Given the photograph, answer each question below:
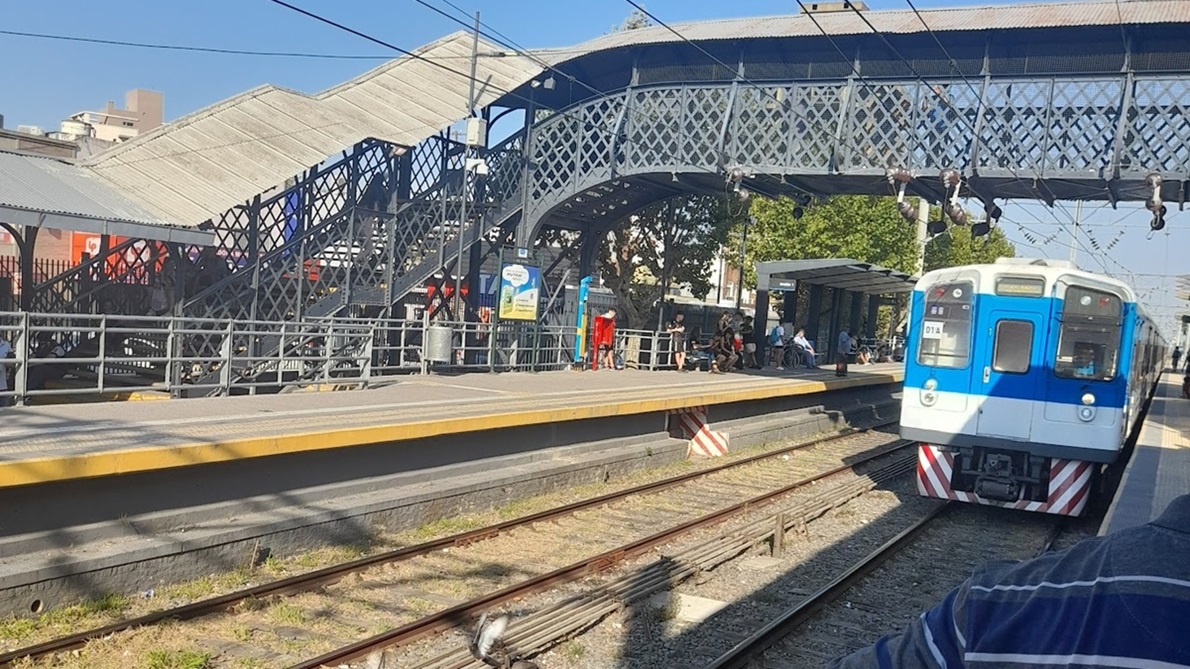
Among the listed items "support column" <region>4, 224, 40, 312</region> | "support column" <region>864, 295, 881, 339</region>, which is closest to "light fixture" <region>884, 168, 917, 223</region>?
"support column" <region>864, 295, 881, 339</region>

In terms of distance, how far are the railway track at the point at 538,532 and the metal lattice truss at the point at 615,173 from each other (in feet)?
21.0

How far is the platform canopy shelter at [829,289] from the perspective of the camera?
23381mm

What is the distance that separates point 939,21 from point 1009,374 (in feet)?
35.7

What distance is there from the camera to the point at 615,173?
2275 cm

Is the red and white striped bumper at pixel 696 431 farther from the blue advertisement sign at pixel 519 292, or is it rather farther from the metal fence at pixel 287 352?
the blue advertisement sign at pixel 519 292

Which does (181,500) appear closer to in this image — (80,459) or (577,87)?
(80,459)

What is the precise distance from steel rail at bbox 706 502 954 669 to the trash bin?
8414 millimetres

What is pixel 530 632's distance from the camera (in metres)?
6.90

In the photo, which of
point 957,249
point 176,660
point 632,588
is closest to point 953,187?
point 632,588

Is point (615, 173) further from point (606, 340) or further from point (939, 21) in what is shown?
point (939, 21)

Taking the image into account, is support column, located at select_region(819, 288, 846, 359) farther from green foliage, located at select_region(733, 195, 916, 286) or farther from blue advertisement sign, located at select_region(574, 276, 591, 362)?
blue advertisement sign, located at select_region(574, 276, 591, 362)

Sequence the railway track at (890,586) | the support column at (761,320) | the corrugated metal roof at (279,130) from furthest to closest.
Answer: the support column at (761,320) → the corrugated metal roof at (279,130) → the railway track at (890,586)

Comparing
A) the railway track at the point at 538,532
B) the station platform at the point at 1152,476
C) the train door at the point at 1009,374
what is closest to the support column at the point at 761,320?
the railway track at the point at 538,532

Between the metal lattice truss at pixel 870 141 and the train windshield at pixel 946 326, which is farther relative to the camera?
the metal lattice truss at pixel 870 141
